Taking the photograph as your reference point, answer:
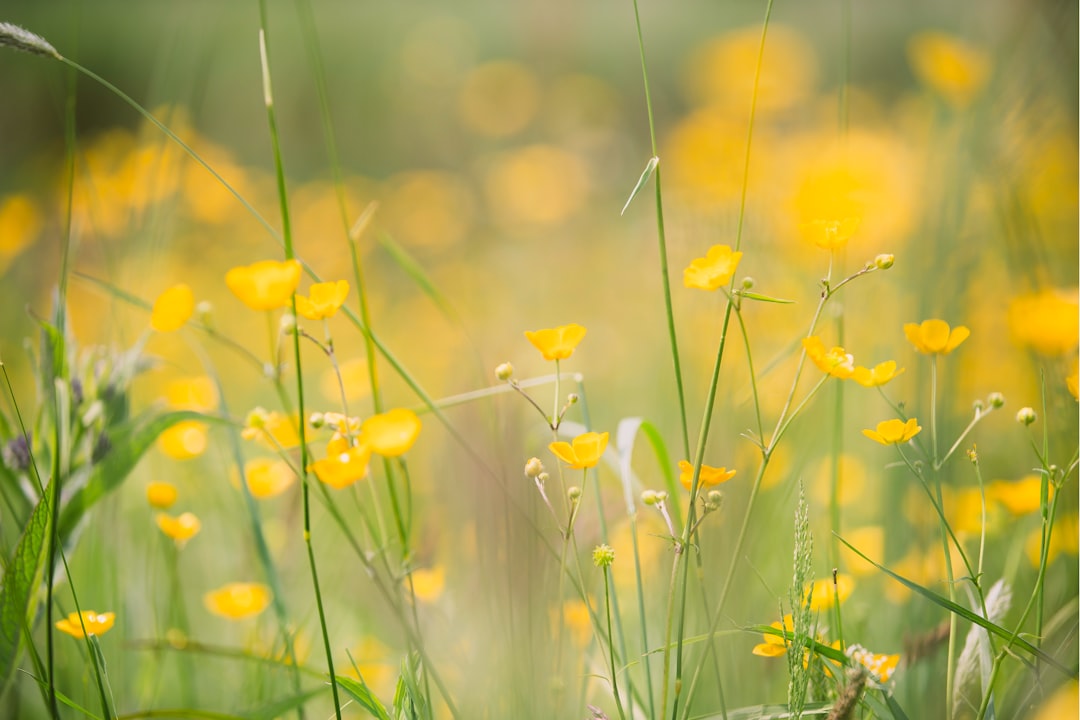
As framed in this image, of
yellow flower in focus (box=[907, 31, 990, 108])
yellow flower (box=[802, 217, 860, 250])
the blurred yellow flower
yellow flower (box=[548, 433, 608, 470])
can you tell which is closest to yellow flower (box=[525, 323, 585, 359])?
yellow flower (box=[548, 433, 608, 470])

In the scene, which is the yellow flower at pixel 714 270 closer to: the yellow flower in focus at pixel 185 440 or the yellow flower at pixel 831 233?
the yellow flower at pixel 831 233

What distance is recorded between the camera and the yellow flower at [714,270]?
552mm

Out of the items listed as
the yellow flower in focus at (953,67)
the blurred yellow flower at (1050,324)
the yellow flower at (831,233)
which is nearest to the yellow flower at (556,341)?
the yellow flower at (831,233)

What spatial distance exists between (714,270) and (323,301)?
0.26 meters

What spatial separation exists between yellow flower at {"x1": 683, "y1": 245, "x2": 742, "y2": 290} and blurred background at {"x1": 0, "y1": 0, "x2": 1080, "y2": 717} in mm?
67

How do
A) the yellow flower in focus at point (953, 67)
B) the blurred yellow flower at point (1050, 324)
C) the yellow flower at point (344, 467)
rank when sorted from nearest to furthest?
the yellow flower at point (344, 467), the blurred yellow flower at point (1050, 324), the yellow flower in focus at point (953, 67)

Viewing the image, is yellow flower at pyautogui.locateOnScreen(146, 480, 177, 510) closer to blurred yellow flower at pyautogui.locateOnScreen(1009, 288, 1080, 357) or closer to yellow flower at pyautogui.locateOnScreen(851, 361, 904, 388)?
yellow flower at pyautogui.locateOnScreen(851, 361, 904, 388)

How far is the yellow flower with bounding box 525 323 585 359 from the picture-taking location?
0.57 meters

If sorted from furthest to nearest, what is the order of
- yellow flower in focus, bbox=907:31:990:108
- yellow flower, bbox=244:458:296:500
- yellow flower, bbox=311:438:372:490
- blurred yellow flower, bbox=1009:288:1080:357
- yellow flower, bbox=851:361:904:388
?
yellow flower in focus, bbox=907:31:990:108, yellow flower, bbox=244:458:296:500, blurred yellow flower, bbox=1009:288:1080:357, yellow flower, bbox=851:361:904:388, yellow flower, bbox=311:438:372:490

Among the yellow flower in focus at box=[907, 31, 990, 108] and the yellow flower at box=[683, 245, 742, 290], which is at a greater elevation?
the yellow flower in focus at box=[907, 31, 990, 108]

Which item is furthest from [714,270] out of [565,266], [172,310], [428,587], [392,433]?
[565,266]

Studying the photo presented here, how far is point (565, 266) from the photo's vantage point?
264 cm

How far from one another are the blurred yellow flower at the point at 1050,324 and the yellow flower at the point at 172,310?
0.74 meters

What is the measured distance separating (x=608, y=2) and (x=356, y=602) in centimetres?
Answer: 608
